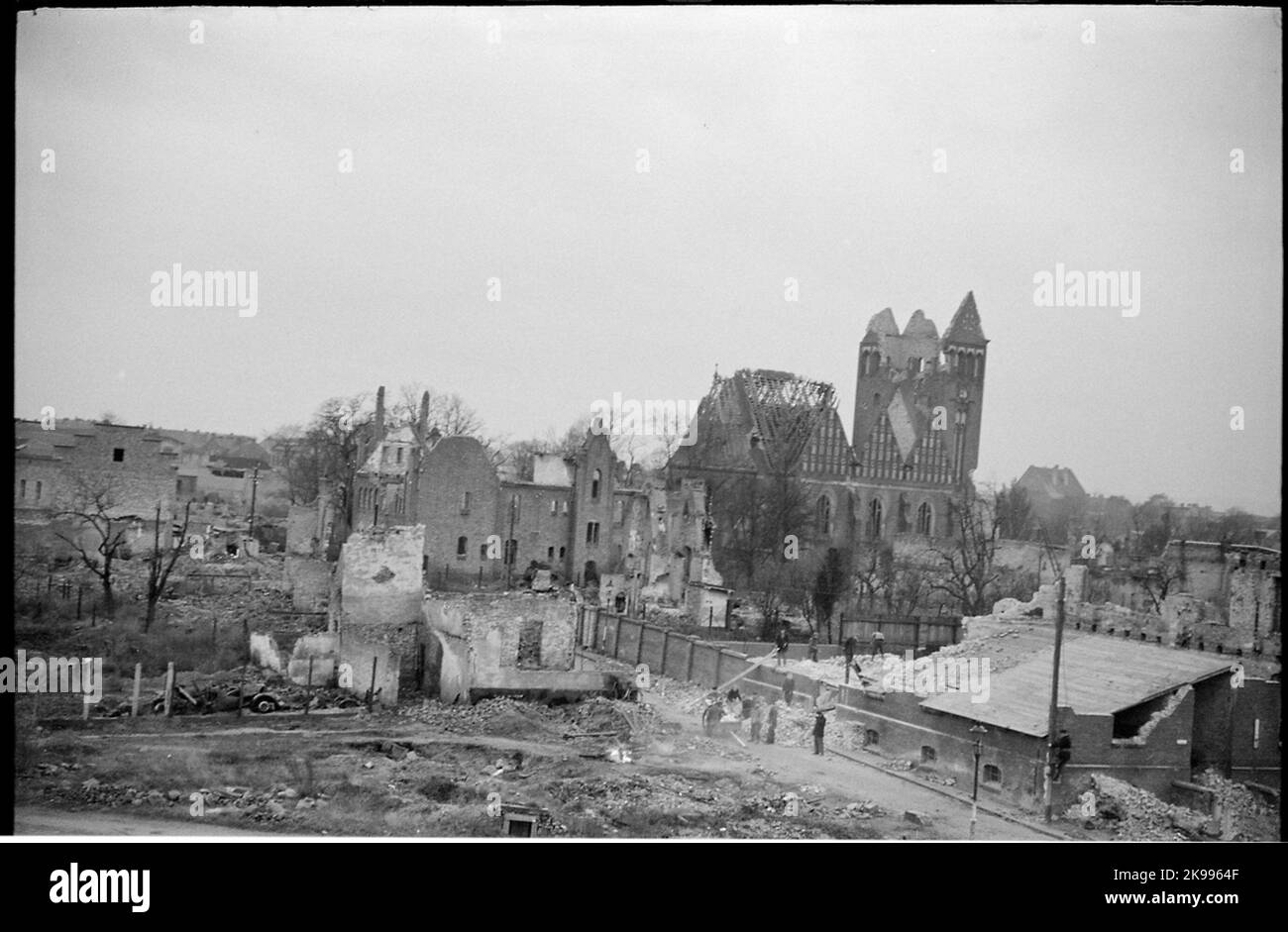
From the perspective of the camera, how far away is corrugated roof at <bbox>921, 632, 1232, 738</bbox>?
863 centimetres

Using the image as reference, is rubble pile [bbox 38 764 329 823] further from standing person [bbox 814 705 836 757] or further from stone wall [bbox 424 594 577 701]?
standing person [bbox 814 705 836 757]

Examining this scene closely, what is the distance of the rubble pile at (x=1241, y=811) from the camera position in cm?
852

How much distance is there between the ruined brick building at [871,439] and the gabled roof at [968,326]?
2.41 feet

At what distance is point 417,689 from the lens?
998 cm

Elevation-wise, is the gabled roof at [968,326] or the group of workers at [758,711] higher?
the gabled roof at [968,326]

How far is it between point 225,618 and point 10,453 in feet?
9.42

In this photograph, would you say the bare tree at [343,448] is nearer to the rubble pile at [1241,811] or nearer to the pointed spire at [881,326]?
the pointed spire at [881,326]

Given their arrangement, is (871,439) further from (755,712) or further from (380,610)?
(380,610)

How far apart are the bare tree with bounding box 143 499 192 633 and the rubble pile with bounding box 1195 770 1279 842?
9477 mm

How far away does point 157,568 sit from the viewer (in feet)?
35.0

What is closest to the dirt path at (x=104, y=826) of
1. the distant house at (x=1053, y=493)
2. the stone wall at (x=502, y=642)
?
the stone wall at (x=502, y=642)

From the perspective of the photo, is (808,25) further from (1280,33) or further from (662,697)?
(662,697)

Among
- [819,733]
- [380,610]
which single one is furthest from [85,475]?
[819,733]
